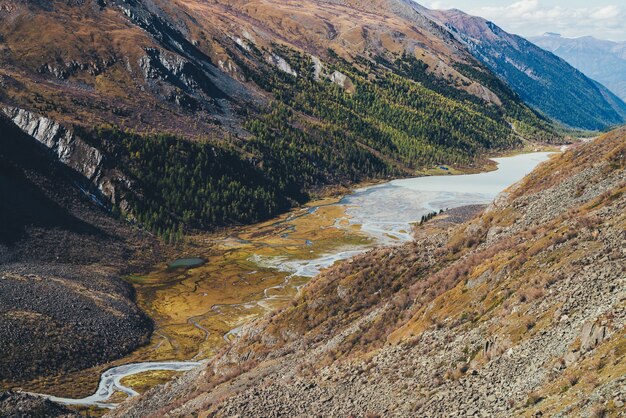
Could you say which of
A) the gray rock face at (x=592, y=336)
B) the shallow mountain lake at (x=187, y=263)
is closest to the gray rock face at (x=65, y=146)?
the shallow mountain lake at (x=187, y=263)

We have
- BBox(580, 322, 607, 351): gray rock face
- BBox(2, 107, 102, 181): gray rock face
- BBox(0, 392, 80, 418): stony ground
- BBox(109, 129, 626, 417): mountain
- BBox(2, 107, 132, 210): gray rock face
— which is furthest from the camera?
BBox(2, 107, 102, 181): gray rock face

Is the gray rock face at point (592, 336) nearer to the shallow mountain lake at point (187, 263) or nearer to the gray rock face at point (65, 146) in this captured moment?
the shallow mountain lake at point (187, 263)

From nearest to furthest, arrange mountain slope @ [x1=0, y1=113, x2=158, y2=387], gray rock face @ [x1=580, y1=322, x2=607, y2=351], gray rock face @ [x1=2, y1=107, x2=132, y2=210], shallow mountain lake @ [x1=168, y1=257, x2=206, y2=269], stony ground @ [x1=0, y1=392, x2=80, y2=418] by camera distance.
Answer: gray rock face @ [x1=580, y1=322, x2=607, y2=351] < stony ground @ [x1=0, y1=392, x2=80, y2=418] < mountain slope @ [x1=0, y1=113, x2=158, y2=387] < shallow mountain lake @ [x1=168, y1=257, x2=206, y2=269] < gray rock face @ [x1=2, y1=107, x2=132, y2=210]

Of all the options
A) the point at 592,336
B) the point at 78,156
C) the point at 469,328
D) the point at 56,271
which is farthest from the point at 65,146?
the point at 592,336

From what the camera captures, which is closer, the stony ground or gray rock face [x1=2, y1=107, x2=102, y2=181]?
the stony ground

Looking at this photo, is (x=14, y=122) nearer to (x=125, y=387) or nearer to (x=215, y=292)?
(x=215, y=292)

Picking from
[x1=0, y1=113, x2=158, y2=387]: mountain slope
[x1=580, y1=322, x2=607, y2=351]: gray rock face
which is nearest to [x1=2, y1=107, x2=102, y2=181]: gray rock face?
Answer: [x1=0, y1=113, x2=158, y2=387]: mountain slope

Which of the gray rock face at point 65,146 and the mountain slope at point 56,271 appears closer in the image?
the mountain slope at point 56,271

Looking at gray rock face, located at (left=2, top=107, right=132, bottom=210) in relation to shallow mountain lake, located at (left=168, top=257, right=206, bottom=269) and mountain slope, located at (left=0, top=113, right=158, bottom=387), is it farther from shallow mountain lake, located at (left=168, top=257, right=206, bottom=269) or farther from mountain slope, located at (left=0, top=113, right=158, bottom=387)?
shallow mountain lake, located at (left=168, top=257, right=206, bottom=269)

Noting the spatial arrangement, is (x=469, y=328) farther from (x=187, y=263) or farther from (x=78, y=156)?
(x=78, y=156)

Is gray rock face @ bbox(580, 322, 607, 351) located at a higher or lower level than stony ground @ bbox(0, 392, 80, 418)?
higher

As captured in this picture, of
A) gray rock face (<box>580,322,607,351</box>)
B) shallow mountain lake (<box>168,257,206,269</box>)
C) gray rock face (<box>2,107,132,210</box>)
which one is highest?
gray rock face (<box>580,322,607,351</box>)
